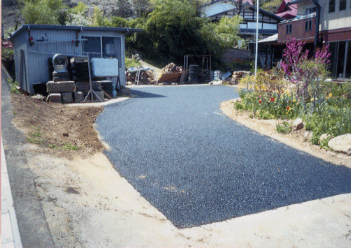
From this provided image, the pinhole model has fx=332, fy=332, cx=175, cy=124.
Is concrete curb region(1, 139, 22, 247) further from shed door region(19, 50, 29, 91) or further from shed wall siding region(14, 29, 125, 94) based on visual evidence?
shed door region(19, 50, 29, 91)

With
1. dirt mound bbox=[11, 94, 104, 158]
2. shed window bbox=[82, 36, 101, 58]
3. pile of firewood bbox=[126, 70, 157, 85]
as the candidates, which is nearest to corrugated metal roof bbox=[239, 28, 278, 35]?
pile of firewood bbox=[126, 70, 157, 85]

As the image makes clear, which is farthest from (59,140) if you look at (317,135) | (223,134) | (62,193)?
(317,135)

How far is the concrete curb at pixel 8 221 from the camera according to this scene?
301 centimetres

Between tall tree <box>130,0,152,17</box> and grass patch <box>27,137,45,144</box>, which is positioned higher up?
tall tree <box>130,0,152,17</box>

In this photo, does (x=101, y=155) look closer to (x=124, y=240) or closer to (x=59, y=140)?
→ (x=59, y=140)

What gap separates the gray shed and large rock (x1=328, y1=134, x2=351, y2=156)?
33.1ft

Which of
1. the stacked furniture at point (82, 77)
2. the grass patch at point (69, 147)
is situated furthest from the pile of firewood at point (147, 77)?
the grass patch at point (69, 147)

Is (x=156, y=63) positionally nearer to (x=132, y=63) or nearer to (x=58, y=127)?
(x=132, y=63)

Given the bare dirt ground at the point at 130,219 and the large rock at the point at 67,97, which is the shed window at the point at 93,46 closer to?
the large rock at the point at 67,97

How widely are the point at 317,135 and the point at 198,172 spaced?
9.20 ft

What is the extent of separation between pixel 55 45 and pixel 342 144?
10.9 meters

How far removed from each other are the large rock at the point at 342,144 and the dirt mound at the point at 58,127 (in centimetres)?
420

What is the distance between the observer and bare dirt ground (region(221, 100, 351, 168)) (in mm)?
5684

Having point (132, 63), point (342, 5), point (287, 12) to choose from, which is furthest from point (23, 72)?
point (287, 12)
